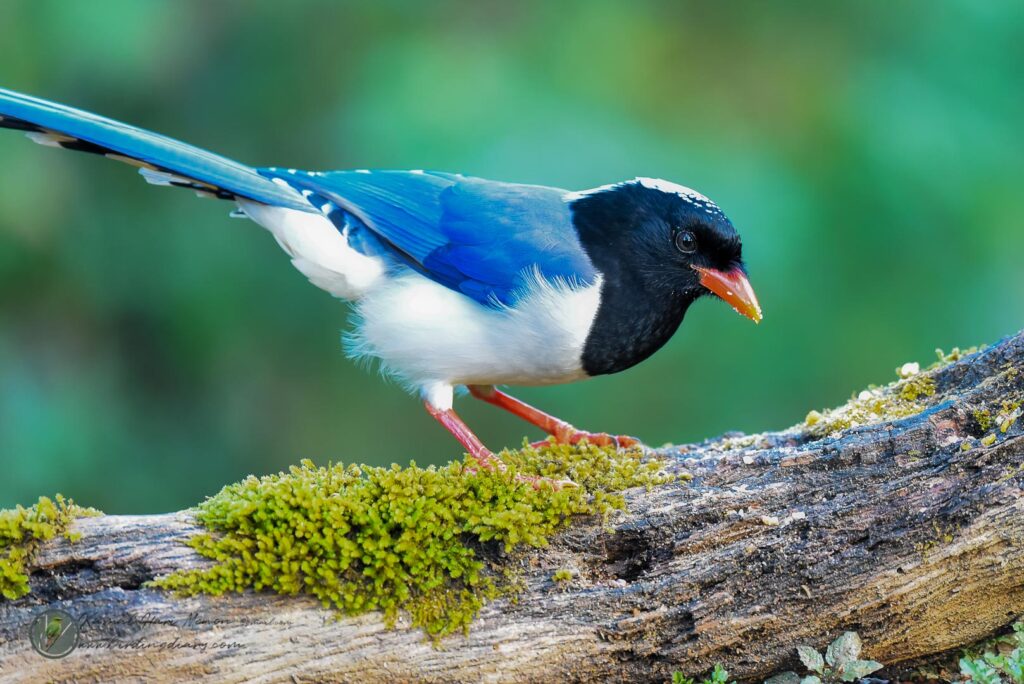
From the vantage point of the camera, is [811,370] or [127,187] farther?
[127,187]

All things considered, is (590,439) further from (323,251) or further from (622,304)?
(323,251)

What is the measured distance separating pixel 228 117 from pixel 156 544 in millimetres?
4434

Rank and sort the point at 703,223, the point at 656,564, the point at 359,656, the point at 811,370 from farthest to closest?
the point at 811,370 < the point at 703,223 < the point at 656,564 < the point at 359,656

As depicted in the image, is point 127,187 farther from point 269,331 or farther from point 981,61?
point 981,61

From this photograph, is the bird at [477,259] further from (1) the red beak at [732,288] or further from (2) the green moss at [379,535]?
(2) the green moss at [379,535]

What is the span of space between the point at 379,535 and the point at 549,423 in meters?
1.49

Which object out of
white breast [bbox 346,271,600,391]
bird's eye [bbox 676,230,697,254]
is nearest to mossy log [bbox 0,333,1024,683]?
white breast [bbox 346,271,600,391]

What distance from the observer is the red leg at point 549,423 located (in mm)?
4434

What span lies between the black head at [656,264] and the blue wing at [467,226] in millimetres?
123

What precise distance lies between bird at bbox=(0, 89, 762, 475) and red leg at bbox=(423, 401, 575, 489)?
0.01 metres

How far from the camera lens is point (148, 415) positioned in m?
7.17

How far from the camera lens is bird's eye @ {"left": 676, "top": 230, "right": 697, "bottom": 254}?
4.36 m

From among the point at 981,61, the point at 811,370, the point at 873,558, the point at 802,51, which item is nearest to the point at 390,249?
the point at 873,558

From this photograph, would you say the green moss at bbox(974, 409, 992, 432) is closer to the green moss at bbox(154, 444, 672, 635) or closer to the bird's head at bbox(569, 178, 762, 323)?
the bird's head at bbox(569, 178, 762, 323)
